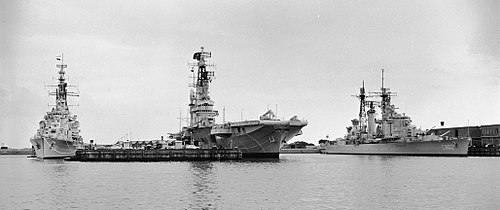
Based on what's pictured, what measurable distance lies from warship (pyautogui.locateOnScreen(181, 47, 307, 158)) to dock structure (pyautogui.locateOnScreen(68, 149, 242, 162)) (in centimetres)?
272

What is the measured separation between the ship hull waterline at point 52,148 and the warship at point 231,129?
53.9 ft

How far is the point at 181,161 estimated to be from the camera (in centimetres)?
6322

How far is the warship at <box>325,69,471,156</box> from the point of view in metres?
83.9

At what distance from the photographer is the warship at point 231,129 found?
62531 millimetres

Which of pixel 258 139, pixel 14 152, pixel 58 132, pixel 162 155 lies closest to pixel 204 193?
pixel 162 155

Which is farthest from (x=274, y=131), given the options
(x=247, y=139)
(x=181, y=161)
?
(x=181, y=161)

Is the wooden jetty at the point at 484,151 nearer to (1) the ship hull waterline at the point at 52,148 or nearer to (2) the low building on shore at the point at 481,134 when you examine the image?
(2) the low building on shore at the point at 481,134

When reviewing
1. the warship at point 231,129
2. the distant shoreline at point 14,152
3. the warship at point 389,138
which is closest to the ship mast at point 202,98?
the warship at point 231,129

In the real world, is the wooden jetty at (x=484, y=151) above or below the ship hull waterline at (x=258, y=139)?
below

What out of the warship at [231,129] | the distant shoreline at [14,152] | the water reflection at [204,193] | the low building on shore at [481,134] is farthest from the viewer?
the distant shoreline at [14,152]

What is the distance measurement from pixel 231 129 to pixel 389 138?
36.8 metres

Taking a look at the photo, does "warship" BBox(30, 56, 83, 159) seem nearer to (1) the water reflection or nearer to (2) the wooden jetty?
(1) the water reflection

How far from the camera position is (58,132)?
75.0 m

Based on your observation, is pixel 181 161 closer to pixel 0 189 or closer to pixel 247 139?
pixel 247 139
